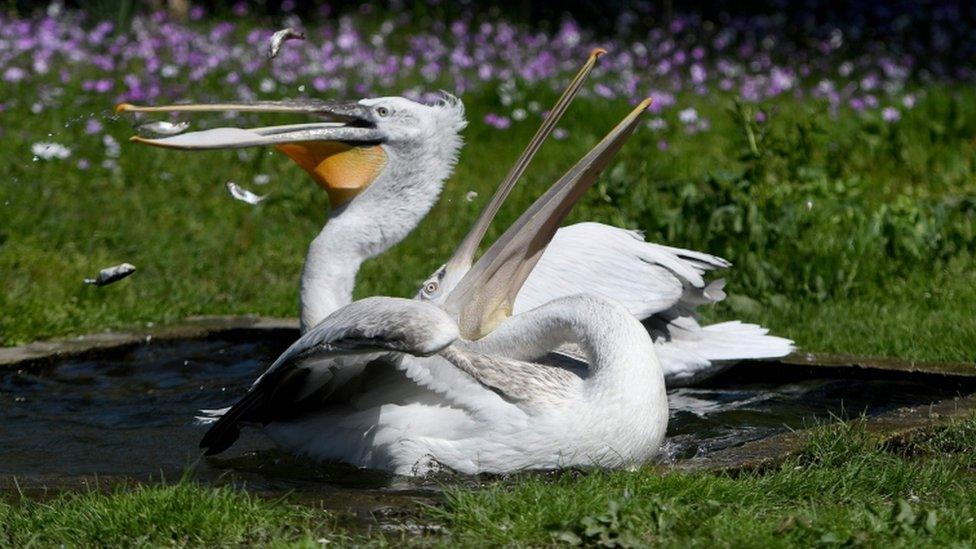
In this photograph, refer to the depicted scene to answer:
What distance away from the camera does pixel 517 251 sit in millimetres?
4316

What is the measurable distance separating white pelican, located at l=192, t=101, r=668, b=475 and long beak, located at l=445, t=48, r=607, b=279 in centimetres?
27

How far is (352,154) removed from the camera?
198 inches

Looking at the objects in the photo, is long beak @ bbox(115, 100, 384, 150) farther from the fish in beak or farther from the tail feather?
the tail feather

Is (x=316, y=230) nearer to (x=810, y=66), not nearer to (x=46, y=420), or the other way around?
(x=46, y=420)

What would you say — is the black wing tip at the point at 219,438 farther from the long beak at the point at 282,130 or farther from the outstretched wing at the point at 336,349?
the long beak at the point at 282,130

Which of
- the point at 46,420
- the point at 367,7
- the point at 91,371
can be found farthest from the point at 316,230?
the point at 367,7

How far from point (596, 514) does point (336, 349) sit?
0.90 metres

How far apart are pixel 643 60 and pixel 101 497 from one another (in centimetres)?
740

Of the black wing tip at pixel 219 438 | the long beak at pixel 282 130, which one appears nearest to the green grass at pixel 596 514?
the black wing tip at pixel 219 438

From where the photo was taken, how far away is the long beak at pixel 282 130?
456cm

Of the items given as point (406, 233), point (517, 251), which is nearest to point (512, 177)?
point (517, 251)

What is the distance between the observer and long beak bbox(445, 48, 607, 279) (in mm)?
4473

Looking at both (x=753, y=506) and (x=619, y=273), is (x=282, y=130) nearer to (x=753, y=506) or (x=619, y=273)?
(x=619, y=273)

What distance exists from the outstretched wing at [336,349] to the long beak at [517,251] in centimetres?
42
